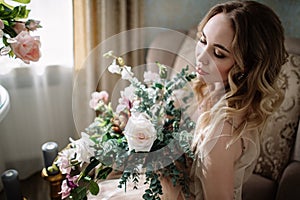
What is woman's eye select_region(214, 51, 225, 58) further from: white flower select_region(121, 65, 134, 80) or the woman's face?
white flower select_region(121, 65, 134, 80)

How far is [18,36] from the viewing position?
1.14 metres

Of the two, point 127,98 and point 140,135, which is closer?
point 140,135

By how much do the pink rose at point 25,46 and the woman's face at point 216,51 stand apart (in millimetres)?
456

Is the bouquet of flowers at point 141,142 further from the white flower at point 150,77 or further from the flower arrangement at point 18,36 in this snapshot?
the flower arrangement at point 18,36

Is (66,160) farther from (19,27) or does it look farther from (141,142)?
(19,27)

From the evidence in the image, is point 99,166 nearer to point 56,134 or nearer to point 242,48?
point 242,48

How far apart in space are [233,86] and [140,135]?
302mm

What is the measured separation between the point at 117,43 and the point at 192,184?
1.04m

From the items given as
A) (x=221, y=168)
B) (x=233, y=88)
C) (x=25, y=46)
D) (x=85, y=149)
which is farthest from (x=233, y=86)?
(x=25, y=46)

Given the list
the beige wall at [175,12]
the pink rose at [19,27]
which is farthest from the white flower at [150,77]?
the beige wall at [175,12]

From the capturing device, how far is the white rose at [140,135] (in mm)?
1159

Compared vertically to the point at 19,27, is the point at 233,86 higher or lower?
lower

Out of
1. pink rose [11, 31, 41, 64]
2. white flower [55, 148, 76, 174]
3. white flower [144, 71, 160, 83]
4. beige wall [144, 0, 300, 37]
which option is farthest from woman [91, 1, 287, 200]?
beige wall [144, 0, 300, 37]

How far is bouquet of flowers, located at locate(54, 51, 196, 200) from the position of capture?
1.22m
